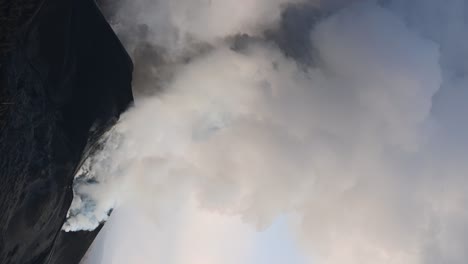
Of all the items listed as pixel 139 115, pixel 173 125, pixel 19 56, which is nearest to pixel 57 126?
pixel 19 56

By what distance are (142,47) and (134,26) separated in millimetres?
1566

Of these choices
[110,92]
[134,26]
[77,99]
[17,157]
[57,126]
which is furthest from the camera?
[134,26]

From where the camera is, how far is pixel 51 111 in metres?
21.2

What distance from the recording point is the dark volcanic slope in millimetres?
17281

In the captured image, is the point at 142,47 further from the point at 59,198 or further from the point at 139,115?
the point at 59,198

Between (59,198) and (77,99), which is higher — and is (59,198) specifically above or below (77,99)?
below

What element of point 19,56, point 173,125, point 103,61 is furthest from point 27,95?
point 173,125

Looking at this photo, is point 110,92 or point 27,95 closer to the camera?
point 27,95

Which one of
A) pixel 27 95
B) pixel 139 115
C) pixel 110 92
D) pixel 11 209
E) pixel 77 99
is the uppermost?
pixel 139 115

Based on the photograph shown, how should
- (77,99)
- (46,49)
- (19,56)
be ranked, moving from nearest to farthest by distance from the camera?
(19,56) → (46,49) → (77,99)

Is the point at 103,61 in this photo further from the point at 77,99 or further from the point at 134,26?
the point at 134,26

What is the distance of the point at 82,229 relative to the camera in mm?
31016

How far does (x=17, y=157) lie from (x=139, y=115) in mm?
14047

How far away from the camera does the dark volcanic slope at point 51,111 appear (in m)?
17.3
